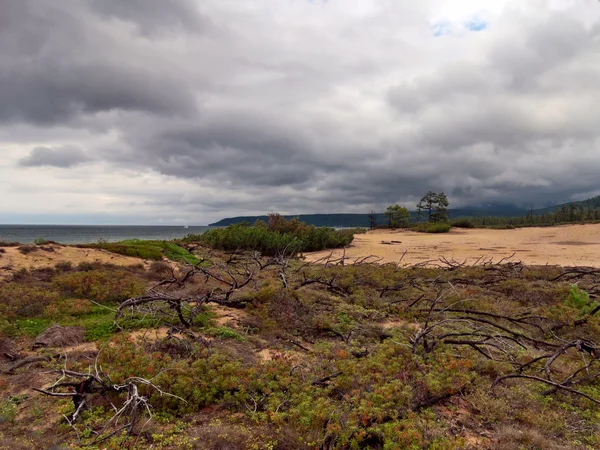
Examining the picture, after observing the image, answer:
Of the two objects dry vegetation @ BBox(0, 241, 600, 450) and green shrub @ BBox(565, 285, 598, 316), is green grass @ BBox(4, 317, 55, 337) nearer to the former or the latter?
dry vegetation @ BBox(0, 241, 600, 450)

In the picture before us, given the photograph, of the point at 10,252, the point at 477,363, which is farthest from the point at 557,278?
the point at 10,252

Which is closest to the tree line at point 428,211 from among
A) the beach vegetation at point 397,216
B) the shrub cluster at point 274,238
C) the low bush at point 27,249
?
the beach vegetation at point 397,216

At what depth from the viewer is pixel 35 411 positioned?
3.93m

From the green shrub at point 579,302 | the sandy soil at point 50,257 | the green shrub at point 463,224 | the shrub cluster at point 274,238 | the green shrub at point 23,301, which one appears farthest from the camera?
the green shrub at point 463,224

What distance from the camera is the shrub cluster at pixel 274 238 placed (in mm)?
22469

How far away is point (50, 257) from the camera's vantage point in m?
13.2

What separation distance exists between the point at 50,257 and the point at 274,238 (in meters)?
12.5

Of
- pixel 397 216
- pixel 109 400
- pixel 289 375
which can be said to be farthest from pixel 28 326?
pixel 397 216

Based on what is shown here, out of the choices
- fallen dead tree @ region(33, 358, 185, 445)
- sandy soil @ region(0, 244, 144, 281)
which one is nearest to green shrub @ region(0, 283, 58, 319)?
sandy soil @ region(0, 244, 144, 281)

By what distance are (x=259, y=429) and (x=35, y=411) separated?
265cm

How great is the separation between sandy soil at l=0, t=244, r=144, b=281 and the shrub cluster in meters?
8.27

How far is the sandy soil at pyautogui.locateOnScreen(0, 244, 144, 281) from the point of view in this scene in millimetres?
11417

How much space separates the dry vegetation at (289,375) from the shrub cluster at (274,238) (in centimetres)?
1106

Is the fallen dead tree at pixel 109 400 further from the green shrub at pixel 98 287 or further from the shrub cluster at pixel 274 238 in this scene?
the shrub cluster at pixel 274 238
